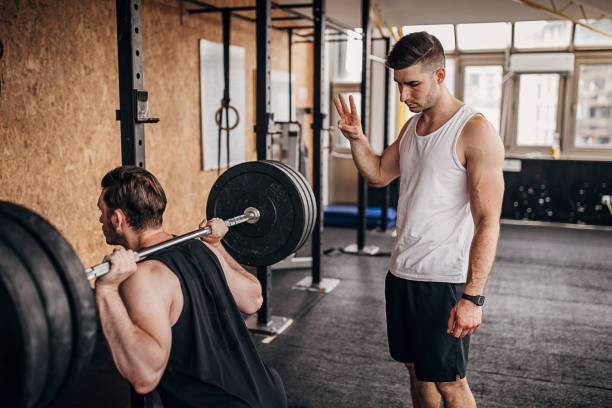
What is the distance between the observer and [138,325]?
113cm

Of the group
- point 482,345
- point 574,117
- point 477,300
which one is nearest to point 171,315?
point 477,300

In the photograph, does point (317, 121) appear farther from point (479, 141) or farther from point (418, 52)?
point (479, 141)

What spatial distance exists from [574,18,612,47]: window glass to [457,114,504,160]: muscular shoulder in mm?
5389

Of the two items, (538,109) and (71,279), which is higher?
(538,109)

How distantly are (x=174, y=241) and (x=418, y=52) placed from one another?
0.85 m

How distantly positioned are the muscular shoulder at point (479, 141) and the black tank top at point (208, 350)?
74cm

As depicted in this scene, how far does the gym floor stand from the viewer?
223 centimetres

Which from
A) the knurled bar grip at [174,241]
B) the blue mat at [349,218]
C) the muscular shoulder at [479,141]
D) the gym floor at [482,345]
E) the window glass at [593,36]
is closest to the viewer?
the knurled bar grip at [174,241]

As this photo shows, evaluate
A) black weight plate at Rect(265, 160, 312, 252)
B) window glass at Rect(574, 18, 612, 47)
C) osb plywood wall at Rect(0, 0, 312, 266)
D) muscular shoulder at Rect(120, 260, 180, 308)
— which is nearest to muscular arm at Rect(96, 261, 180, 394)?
muscular shoulder at Rect(120, 260, 180, 308)

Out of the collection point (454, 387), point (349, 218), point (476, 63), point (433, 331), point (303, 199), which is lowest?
point (349, 218)

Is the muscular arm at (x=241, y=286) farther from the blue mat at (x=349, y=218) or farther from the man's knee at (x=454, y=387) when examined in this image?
the blue mat at (x=349, y=218)

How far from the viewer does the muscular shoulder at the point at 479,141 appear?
148cm

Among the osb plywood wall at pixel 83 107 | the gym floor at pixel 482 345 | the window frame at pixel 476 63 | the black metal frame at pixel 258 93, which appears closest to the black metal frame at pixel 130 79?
the black metal frame at pixel 258 93

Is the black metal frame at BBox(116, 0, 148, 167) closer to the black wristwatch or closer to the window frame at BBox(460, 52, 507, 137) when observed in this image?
the black wristwatch
